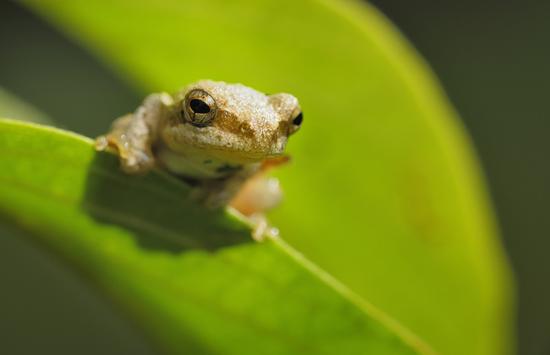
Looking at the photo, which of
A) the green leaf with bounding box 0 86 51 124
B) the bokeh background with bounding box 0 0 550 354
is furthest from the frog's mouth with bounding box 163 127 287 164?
the bokeh background with bounding box 0 0 550 354

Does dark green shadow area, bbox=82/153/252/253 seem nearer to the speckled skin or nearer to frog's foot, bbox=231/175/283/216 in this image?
the speckled skin

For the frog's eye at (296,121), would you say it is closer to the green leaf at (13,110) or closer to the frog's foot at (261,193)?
the frog's foot at (261,193)

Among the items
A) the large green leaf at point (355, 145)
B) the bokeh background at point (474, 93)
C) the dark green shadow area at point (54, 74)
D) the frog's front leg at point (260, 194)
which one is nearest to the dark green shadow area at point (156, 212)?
the frog's front leg at point (260, 194)

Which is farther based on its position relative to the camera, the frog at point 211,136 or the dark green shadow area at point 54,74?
the dark green shadow area at point 54,74

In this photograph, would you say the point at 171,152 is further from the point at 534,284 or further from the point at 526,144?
the point at 526,144

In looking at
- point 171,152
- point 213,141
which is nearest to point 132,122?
point 171,152

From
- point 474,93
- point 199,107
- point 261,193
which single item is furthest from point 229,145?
point 474,93
